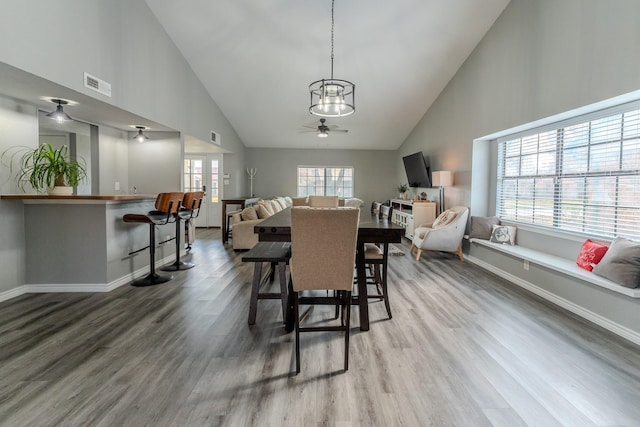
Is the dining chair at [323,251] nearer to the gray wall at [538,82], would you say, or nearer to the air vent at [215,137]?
the gray wall at [538,82]

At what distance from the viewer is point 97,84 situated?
342cm

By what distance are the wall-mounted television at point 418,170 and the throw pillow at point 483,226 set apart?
2.08 metres

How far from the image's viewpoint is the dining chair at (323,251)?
209 centimetres

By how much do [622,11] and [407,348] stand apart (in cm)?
332

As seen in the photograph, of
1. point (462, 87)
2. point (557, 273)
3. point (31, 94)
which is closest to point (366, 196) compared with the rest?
point (462, 87)

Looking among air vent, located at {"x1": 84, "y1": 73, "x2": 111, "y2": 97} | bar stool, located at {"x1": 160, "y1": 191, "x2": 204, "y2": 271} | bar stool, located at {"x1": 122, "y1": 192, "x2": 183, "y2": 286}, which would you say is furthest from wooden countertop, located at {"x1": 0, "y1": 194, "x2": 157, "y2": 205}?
air vent, located at {"x1": 84, "y1": 73, "x2": 111, "y2": 97}

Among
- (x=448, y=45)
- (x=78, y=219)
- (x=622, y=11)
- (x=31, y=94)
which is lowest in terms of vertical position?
(x=78, y=219)

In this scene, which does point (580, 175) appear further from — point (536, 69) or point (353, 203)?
point (353, 203)

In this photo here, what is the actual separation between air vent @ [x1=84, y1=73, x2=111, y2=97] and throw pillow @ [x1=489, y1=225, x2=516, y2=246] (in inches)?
205

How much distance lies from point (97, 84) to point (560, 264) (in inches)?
204

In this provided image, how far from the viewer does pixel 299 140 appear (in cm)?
889

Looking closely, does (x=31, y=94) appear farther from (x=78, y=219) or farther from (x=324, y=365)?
(x=324, y=365)

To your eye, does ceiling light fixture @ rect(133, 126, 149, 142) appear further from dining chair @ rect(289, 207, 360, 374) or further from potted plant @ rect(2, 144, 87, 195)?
dining chair @ rect(289, 207, 360, 374)

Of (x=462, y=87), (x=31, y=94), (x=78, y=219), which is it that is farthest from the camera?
(x=462, y=87)
